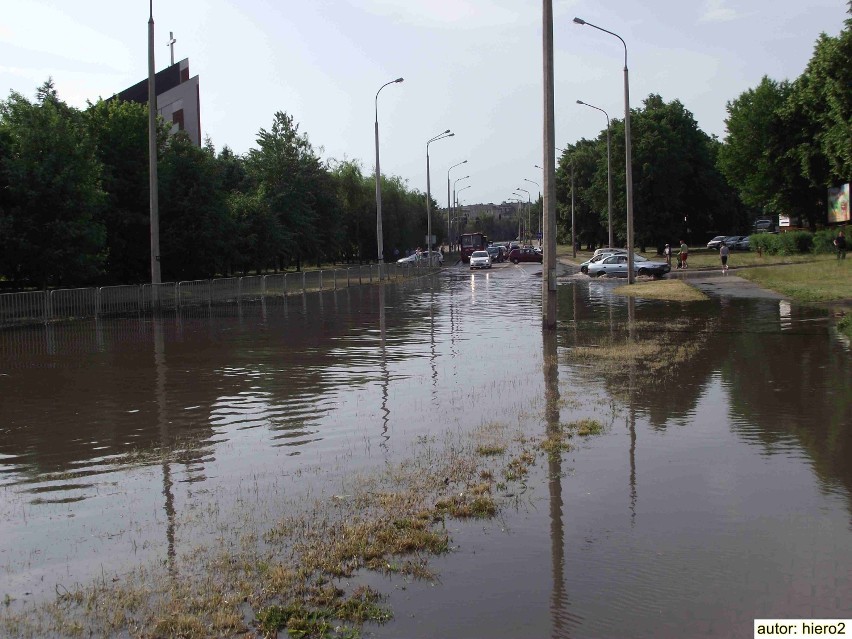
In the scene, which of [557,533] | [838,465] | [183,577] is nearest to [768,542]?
[557,533]

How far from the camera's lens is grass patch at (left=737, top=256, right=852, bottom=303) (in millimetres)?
30812

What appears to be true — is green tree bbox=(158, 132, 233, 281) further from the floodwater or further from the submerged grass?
the submerged grass

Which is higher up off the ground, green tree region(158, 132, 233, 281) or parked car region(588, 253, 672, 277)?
green tree region(158, 132, 233, 281)

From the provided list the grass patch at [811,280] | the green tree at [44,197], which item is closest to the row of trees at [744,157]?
the grass patch at [811,280]

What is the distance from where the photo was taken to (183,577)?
578cm

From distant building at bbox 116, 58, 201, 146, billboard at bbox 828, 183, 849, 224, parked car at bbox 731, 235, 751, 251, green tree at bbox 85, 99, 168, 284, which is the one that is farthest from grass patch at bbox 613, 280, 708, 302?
parked car at bbox 731, 235, 751, 251

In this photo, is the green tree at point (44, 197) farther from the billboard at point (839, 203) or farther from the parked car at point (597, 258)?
the billboard at point (839, 203)

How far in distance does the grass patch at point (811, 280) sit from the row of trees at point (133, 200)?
82.8 ft

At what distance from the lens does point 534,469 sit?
27.7 ft

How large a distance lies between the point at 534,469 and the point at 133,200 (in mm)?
39457

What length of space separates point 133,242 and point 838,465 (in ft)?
134

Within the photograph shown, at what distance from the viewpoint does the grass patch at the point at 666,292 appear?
33.1 m

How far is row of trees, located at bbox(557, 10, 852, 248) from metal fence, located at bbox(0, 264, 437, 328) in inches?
1128

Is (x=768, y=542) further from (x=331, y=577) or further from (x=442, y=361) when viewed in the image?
(x=442, y=361)
